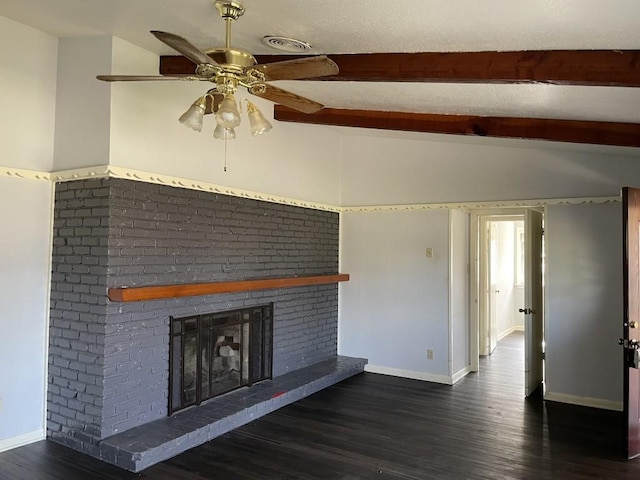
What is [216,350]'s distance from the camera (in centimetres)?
417

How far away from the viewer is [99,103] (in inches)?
131

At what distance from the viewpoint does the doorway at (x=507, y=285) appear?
16.0ft

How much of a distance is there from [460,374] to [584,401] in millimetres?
1308

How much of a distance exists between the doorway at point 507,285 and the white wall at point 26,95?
14.6ft

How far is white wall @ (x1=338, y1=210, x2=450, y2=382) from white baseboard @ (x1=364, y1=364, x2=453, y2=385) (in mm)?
11

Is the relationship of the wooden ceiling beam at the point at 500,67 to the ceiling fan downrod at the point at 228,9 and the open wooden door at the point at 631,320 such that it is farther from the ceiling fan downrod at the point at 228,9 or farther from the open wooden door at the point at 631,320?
the open wooden door at the point at 631,320

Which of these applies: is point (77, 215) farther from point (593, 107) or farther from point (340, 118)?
point (593, 107)

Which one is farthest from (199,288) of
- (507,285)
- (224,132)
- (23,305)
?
(507,285)

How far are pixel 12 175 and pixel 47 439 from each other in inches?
77.6

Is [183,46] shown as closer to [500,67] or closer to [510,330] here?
[500,67]

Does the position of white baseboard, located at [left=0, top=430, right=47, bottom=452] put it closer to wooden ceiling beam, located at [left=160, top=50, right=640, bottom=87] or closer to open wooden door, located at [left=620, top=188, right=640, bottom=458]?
wooden ceiling beam, located at [left=160, top=50, right=640, bottom=87]

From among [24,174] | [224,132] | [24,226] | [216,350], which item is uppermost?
[224,132]

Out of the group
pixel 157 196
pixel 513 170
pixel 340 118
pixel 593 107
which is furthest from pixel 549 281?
pixel 157 196

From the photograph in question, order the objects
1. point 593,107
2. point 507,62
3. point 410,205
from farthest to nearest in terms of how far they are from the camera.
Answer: point 410,205 → point 593,107 → point 507,62
